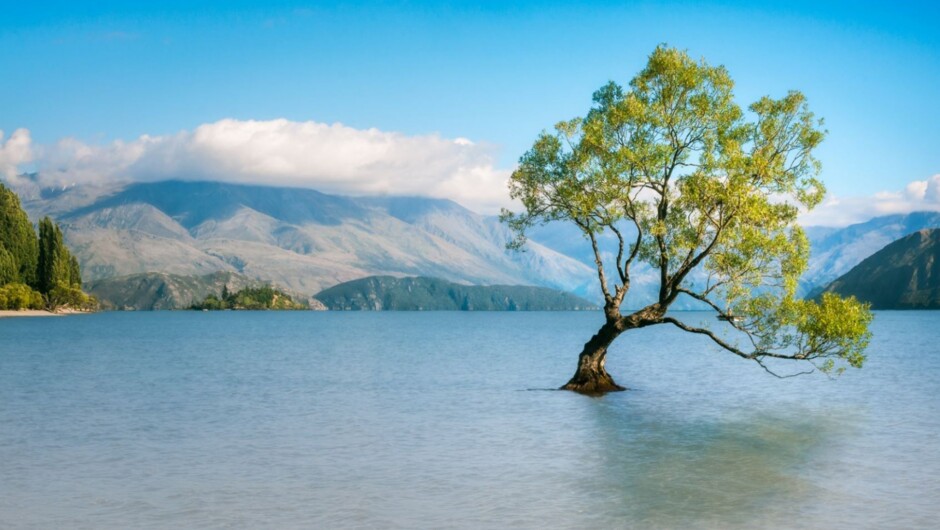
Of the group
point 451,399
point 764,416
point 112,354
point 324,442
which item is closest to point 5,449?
point 324,442

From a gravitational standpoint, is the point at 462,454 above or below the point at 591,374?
below

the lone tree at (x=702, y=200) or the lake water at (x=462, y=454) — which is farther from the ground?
the lone tree at (x=702, y=200)

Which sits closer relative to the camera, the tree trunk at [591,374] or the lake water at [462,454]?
the lake water at [462,454]

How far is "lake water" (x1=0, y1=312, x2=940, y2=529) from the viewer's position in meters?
26.7

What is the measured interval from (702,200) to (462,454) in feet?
83.2

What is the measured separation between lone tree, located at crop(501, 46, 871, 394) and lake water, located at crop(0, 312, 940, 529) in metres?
5.86

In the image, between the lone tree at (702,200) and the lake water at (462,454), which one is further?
the lone tree at (702,200)

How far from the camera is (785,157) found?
55.1m

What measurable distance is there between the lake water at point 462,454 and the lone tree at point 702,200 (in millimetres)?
5856

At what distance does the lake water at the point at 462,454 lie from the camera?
26.7 meters

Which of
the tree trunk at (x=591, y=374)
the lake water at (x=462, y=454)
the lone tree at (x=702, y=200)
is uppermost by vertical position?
the lone tree at (x=702, y=200)

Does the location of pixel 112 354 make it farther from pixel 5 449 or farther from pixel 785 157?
pixel 785 157

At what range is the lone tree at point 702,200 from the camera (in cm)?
5134

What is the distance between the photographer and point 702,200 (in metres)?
53.2
